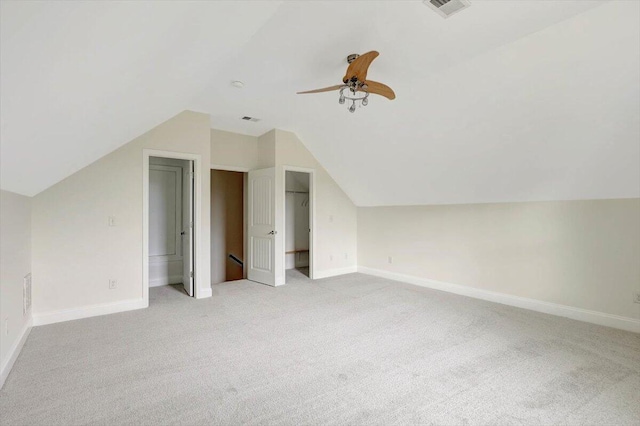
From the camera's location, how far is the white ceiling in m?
1.30

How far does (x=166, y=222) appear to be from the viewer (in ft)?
17.2

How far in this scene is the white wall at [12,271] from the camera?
225cm

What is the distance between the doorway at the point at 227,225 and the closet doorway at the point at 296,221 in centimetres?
100

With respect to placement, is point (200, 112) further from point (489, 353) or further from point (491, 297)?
point (491, 297)

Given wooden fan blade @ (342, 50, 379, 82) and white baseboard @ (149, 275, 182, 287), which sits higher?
wooden fan blade @ (342, 50, 379, 82)

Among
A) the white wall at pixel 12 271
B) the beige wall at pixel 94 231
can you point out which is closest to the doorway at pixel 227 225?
the beige wall at pixel 94 231

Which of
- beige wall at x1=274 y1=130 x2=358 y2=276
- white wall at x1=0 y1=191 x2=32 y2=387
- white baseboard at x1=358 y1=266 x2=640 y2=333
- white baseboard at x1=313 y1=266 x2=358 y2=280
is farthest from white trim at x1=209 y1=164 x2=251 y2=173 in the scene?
white baseboard at x1=358 y1=266 x2=640 y2=333

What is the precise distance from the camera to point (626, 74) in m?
2.24

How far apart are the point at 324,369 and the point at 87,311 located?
2.96 metres

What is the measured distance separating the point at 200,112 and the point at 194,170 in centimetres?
82

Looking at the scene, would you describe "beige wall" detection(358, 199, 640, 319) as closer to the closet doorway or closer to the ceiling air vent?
the closet doorway

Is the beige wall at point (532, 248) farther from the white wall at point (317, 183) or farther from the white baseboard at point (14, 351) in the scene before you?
the white baseboard at point (14, 351)

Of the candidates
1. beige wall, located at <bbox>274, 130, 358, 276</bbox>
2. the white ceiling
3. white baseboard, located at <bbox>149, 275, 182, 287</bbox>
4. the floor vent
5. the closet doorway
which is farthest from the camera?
the closet doorway

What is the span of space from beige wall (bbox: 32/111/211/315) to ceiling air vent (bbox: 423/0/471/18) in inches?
133
